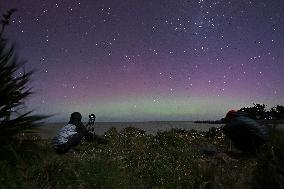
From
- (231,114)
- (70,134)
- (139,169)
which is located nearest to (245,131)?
(231,114)

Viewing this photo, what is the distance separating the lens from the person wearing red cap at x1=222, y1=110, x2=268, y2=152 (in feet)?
46.8

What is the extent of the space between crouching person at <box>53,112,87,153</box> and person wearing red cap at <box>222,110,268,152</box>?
514 centimetres

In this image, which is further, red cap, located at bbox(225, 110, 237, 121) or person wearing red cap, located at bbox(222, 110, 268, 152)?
red cap, located at bbox(225, 110, 237, 121)

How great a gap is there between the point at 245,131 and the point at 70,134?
5967mm

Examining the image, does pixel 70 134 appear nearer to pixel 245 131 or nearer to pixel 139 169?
pixel 139 169

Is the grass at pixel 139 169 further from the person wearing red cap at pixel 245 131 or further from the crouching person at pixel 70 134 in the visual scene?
the person wearing red cap at pixel 245 131

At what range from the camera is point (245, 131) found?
14383 millimetres

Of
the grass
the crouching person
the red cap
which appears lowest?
the grass

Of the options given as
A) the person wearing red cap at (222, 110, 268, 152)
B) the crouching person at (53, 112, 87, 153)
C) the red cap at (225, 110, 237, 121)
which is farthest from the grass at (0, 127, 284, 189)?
the red cap at (225, 110, 237, 121)

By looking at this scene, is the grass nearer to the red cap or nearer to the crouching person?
the crouching person

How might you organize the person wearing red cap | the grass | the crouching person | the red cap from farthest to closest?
the red cap, the crouching person, the person wearing red cap, the grass

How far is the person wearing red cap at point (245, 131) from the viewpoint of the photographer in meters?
14.3

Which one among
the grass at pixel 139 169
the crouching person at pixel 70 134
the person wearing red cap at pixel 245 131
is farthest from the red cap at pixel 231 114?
the crouching person at pixel 70 134

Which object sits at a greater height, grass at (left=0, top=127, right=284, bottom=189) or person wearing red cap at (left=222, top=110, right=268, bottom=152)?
person wearing red cap at (left=222, top=110, right=268, bottom=152)
